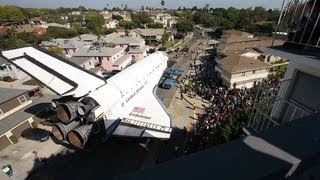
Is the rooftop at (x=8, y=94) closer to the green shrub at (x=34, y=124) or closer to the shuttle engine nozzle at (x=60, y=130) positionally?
the green shrub at (x=34, y=124)

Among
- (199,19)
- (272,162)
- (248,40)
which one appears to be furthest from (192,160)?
(199,19)

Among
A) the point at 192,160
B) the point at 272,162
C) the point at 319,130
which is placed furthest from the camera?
the point at 319,130

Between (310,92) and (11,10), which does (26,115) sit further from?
(11,10)

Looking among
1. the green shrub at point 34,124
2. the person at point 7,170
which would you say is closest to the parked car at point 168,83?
the green shrub at point 34,124

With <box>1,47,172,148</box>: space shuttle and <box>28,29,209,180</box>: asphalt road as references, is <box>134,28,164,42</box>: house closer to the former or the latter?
<box>1,47,172,148</box>: space shuttle

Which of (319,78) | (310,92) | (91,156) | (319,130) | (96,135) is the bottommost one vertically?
(91,156)

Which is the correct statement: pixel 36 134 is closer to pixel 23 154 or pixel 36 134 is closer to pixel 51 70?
pixel 23 154
